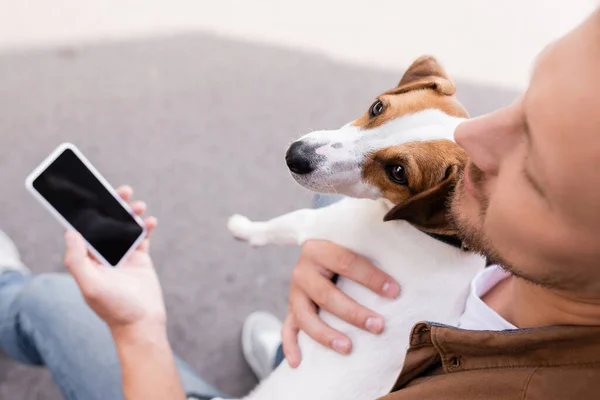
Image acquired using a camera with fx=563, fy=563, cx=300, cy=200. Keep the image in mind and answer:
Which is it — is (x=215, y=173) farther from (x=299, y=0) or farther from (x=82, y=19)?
(x=299, y=0)

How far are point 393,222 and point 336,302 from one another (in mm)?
220

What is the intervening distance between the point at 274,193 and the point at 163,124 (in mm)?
553

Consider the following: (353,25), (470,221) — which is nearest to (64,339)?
(470,221)

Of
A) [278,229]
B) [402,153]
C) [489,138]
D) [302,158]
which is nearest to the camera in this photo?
[489,138]

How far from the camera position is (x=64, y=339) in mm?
1375

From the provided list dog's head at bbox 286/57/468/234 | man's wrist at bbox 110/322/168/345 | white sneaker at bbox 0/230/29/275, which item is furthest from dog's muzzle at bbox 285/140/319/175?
white sneaker at bbox 0/230/29/275

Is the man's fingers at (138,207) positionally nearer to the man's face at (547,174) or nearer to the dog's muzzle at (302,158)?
the dog's muzzle at (302,158)

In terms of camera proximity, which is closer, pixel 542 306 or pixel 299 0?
pixel 542 306

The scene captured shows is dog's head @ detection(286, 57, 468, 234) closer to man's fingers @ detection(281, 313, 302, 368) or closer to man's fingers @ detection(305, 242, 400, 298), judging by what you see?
man's fingers @ detection(305, 242, 400, 298)

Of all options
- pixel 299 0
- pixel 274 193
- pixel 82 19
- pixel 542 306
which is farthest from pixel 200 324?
pixel 299 0

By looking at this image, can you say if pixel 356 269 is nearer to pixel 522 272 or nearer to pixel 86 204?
pixel 522 272

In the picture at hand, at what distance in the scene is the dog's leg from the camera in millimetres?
1537

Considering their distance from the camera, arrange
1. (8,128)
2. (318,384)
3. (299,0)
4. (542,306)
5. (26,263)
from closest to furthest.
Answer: (542,306), (318,384), (26,263), (8,128), (299,0)

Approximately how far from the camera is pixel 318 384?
118cm
